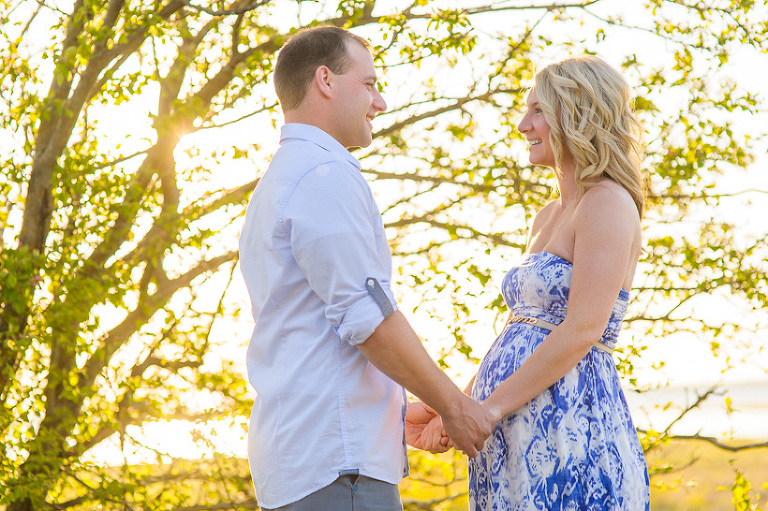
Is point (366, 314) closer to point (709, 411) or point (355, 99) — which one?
point (355, 99)

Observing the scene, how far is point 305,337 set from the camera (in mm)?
2068

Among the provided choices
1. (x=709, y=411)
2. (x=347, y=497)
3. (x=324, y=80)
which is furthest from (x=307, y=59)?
(x=709, y=411)

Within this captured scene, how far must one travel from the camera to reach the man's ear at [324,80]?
2301mm

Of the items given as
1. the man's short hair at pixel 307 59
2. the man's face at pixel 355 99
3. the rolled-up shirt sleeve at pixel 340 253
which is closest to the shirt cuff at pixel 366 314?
the rolled-up shirt sleeve at pixel 340 253

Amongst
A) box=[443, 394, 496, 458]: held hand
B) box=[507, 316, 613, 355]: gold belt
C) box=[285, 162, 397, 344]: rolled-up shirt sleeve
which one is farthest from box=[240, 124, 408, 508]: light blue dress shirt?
box=[507, 316, 613, 355]: gold belt

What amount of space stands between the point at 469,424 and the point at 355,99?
0.94 meters

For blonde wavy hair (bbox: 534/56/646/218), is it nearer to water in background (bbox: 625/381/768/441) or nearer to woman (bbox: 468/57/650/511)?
woman (bbox: 468/57/650/511)

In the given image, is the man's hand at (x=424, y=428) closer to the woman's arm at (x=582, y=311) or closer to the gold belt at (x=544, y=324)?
the woman's arm at (x=582, y=311)

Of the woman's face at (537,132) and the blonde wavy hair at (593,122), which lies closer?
the blonde wavy hair at (593,122)

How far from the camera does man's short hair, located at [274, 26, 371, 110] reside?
2.32 meters

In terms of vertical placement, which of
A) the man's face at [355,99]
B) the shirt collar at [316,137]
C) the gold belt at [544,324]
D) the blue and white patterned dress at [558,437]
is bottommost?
the blue and white patterned dress at [558,437]

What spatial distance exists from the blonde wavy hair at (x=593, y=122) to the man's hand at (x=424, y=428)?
0.86 m

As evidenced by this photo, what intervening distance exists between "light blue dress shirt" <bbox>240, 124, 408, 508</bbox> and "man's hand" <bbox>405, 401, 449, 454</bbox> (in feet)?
1.35

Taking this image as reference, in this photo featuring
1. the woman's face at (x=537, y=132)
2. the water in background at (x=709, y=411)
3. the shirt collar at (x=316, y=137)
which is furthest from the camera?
the water in background at (x=709, y=411)
